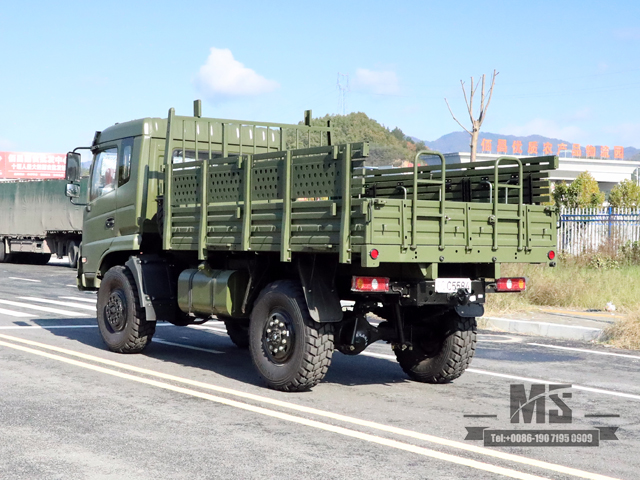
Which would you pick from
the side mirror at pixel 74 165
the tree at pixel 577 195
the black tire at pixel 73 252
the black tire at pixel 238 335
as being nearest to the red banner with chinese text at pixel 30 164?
the black tire at pixel 73 252

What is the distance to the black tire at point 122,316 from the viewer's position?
32.9 feet

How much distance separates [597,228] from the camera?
73.3 ft

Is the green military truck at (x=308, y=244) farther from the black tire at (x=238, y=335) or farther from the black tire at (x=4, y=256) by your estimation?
the black tire at (x=4, y=256)

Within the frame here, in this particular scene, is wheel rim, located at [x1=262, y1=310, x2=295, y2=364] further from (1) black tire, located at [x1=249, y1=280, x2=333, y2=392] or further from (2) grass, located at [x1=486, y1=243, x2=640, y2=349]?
(2) grass, located at [x1=486, y1=243, x2=640, y2=349]

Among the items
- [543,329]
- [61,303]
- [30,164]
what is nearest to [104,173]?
[61,303]

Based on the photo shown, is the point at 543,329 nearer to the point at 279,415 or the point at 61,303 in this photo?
the point at 279,415

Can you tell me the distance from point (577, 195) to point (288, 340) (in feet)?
95.7

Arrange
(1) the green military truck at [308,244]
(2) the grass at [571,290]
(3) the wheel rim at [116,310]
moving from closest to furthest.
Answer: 1. (1) the green military truck at [308,244]
2. (3) the wheel rim at [116,310]
3. (2) the grass at [571,290]

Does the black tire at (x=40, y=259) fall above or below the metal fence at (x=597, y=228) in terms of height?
below

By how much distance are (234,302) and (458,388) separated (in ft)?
7.94

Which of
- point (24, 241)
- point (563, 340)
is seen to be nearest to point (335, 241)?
point (563, 340)

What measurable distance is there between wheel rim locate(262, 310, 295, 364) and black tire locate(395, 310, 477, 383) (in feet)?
4.36

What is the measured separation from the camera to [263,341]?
8.30m

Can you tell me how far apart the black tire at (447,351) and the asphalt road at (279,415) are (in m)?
0.20
